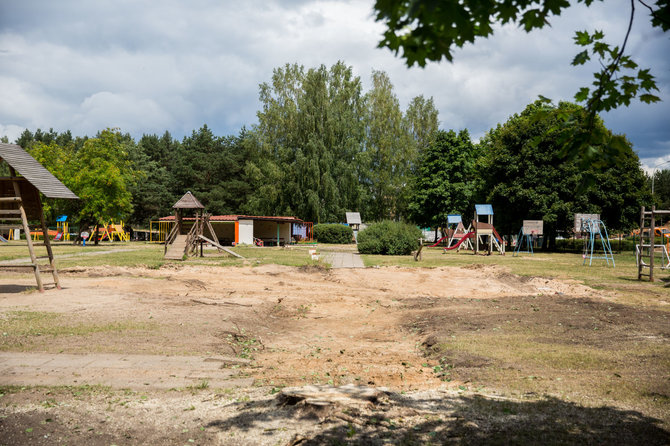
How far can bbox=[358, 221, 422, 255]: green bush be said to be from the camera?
30.7 m

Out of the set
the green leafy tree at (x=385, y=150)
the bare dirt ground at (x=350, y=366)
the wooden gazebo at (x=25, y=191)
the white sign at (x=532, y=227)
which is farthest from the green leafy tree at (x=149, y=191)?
the bare dirt ground at (x=350, y=366)

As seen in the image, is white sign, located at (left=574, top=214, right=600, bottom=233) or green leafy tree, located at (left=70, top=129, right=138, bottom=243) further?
green leafy tree, located at (left=70, top=129, right=138, bottom=243)

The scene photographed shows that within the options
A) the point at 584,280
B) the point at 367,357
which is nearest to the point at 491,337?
the point at 367,357

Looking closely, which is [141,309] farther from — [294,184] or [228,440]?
[294,184]

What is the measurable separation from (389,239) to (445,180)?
19990mm

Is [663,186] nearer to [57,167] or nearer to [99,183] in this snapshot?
[99,183]

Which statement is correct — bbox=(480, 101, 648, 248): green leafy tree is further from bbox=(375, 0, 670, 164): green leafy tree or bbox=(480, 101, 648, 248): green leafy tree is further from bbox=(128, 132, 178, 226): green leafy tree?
bbox=(128, 132, 178, 226): green leafy tree

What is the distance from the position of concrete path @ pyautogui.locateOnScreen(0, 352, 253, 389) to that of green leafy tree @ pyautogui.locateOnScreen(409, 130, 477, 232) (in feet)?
144

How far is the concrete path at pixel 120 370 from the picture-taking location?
4.94 metres

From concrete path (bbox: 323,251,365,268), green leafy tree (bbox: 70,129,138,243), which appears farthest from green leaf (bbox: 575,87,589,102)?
green leafy tree (bbox: 70,129,138,243)

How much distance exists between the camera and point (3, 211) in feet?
36.3

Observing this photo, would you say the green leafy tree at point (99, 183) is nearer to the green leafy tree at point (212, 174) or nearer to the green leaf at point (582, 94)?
the green leafy tree at point (212, 174)

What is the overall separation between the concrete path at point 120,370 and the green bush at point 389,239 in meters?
25.1

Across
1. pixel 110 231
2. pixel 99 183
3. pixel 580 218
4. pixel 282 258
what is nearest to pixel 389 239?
pixel 282 258
